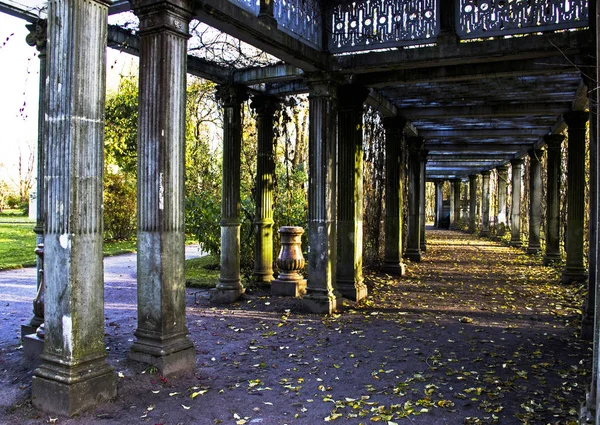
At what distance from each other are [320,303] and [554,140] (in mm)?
10064

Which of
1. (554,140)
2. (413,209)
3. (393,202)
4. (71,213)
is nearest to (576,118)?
(554,140)

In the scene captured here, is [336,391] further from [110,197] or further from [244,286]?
[110,197]

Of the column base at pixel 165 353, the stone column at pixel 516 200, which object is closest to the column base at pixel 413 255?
the stone column at pixel 516 200

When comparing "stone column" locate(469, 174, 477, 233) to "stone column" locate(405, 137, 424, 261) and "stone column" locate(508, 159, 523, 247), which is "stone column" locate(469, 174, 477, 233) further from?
"stone column" locate(405, 137, 424, 261)

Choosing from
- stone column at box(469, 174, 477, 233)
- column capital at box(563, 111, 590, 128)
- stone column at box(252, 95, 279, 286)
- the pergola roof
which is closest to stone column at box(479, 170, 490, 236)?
stone column at box(469, 174, 477, 233)

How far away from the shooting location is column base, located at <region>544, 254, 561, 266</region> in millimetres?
14767

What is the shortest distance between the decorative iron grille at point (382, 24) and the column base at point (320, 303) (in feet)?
13.5

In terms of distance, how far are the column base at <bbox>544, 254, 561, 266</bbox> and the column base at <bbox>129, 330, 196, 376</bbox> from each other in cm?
1286

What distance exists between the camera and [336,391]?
4.84 meters

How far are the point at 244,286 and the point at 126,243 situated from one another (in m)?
11.8

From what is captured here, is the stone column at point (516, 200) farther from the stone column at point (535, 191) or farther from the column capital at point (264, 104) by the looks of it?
the column capital at point (264, 104)

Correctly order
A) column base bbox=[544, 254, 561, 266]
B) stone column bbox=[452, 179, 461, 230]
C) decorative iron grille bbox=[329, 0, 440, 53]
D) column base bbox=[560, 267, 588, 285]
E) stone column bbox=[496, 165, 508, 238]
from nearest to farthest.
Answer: decorative iron grille bbox=[329, 0, 440, 53]
column base bbox=[560, 267, 588, 285]
column base bbox=[544, 254, 561, 266]
stone column bbox=[496, 165, 508, 238]
stone column bbox=[452, 179, 461, 230]

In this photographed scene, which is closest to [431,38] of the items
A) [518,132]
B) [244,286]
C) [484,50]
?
[484,50]

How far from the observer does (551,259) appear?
14.9 m
